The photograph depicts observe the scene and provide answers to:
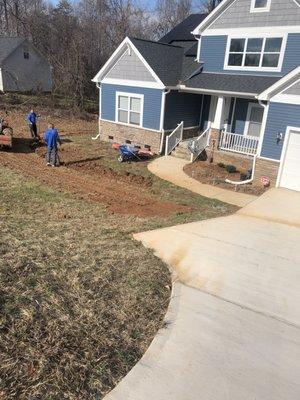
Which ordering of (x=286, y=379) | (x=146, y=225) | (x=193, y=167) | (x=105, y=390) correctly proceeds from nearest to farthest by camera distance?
(x=105, y=390) < (x=286, y=379) < (x=146, y=225) < (x=193, y=167)

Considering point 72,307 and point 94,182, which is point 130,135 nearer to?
point 94,182

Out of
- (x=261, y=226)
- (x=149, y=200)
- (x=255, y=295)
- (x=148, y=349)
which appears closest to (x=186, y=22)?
(x=149, y=200)

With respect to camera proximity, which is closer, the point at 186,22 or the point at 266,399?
the point at 266,399

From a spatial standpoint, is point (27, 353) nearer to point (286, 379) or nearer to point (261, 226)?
point (286, 379)

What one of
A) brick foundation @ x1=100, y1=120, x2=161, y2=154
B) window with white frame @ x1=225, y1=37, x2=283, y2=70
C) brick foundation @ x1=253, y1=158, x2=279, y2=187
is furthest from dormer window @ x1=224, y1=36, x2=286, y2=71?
brick foundation @ x1=253, y1=158, x2=279, y2=187

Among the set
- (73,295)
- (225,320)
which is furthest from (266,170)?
(73,295)

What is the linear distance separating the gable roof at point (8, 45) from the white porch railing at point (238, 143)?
99.8ft

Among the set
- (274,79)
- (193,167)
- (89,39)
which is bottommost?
(193,167)

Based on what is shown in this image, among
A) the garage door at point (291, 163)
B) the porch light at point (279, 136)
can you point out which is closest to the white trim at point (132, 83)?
the porch light at point (279, 136)

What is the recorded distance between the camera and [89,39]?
46.8 m

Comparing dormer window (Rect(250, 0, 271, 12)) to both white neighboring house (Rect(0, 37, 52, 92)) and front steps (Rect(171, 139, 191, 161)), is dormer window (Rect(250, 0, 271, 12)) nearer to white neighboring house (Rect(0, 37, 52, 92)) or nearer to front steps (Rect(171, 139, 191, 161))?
front steps (Rect(171, 139, 191, 161))

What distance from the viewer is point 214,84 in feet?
58.9

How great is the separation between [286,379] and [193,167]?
1278 cm

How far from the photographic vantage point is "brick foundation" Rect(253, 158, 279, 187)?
46.3ft
